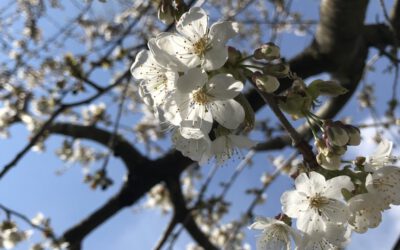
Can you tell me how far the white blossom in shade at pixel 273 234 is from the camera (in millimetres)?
1226

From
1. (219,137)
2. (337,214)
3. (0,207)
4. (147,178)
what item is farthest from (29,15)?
(337,214)

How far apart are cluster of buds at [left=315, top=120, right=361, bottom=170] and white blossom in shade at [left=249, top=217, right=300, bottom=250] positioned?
0.24m

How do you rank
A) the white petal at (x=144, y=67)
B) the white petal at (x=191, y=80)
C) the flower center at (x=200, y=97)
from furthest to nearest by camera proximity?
the white petal at (x=144, y=67), the flower center at (x=200, y=97), the white petal at (x=191, y=80)

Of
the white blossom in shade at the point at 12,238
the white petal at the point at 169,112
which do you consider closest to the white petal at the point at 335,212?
the white petal at the point at 169,112

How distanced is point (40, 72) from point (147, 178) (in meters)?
1.64

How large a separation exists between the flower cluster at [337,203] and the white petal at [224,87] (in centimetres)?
28

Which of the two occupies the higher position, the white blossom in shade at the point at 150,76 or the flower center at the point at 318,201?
the white blossom in shade at the point at 150,76

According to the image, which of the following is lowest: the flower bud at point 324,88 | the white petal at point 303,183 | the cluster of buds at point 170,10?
the white petal at point 303,183

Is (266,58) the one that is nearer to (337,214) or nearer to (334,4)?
(337,214)

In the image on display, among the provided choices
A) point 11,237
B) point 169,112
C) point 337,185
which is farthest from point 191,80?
point 11,237

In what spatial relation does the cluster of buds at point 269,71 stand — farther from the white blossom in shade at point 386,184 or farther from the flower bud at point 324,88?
the white blossom in shade at point 386,184

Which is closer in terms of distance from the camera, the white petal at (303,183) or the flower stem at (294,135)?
the flower stem at (294,135)

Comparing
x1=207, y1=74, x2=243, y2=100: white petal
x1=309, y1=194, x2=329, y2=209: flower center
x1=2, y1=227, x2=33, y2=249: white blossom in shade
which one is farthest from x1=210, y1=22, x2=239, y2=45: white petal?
x1=2, y1=227, x2=33, y2=249: white blossom in shade

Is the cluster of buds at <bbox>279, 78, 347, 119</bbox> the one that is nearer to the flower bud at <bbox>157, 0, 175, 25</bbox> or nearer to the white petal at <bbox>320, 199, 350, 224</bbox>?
the white petal at <bbox>320, 199, 350, 224</bbox>
